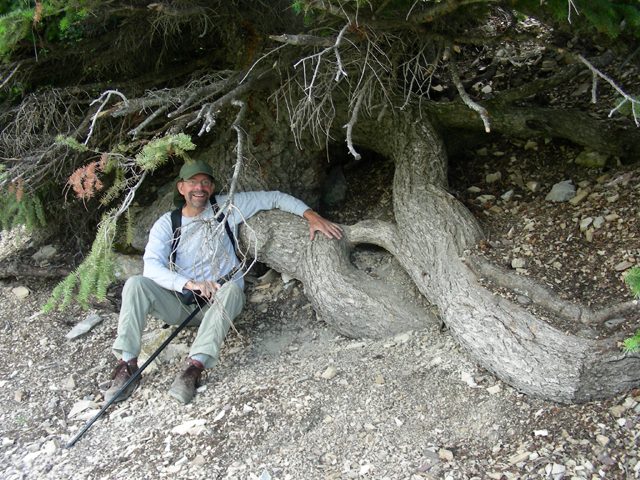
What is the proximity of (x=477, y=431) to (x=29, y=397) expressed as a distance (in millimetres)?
3481

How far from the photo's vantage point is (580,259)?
349 cm

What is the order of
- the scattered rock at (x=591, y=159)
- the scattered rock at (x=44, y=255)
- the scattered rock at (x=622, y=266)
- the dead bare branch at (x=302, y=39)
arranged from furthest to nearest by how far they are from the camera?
1. the scattered rock at (x=44, y=255)
2. the scattered rock at (x=591, y=159)
3. the scattered rock at (x=622, y=266)
4. the dead bare branch at (x=302, y=39)

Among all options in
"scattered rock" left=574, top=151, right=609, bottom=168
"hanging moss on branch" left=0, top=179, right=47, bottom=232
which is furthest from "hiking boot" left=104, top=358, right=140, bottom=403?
"scattered rock" left=574, top=151, right=609, bottom=168

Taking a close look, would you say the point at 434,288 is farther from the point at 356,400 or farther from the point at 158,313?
the point at 158,313

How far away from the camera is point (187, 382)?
357 centimetres

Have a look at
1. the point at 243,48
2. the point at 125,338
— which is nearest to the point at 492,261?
the point at 125,338

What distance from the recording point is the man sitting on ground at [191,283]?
3.68m

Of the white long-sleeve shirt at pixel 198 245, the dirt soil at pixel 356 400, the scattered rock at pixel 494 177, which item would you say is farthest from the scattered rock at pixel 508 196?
the white long-sleeve shirt at pixel 198 245

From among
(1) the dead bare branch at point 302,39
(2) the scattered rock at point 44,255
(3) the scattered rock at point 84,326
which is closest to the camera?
(1) the dead bare branch at point 302,39

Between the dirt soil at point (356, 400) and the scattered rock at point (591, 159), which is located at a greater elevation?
the scattered rock at point (591, 159)

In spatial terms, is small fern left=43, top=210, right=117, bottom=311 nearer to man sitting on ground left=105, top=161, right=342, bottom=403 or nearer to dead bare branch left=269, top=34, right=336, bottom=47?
man sitting on ground left=105, top=161, right=342, bottom=403

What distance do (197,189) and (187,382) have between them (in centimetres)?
157

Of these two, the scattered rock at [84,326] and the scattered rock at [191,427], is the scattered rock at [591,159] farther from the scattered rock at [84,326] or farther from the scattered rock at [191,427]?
the scattered rock at [84,326]

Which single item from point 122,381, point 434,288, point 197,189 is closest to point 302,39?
point 197,189
